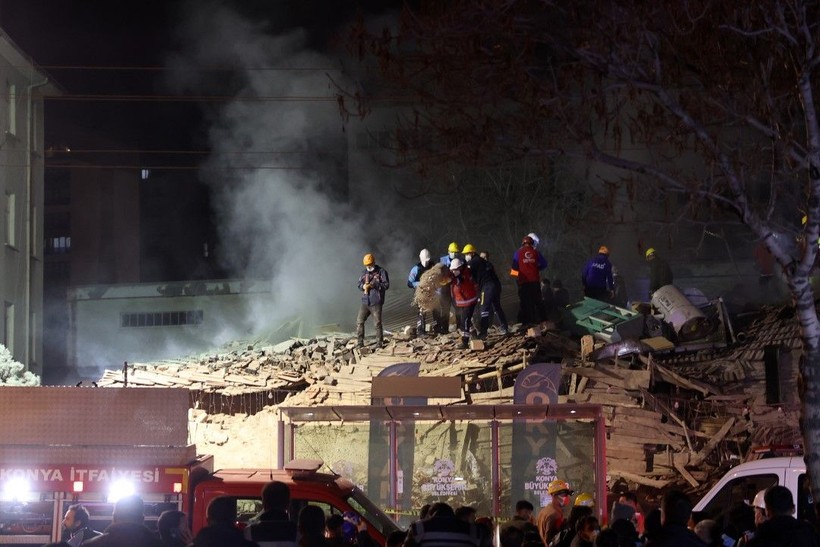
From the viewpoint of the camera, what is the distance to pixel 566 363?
18188 millimetres

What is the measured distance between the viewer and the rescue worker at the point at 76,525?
827cm

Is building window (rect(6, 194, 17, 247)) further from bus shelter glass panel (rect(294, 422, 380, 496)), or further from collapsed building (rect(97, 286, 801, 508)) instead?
bus shelter glass panel (rect(294, 422, 380, 496))

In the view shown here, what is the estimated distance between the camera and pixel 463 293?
19.2 meters

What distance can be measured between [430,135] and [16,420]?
4642 millimetres

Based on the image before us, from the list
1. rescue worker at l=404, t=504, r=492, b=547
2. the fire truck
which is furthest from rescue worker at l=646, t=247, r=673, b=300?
rescue worker at l=404, t=504, r=492, b=547

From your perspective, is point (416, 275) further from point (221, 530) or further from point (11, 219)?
point (221, 530)

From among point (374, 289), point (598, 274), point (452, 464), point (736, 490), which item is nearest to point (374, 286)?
point (374, 289)

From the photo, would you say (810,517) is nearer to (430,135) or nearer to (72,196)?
(430,135)

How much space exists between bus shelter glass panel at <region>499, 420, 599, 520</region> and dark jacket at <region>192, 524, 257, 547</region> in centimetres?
782

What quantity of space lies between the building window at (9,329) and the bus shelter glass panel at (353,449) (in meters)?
14.1

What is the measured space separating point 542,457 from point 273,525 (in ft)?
25.4

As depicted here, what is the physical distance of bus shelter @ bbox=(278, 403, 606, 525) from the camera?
41.9 feet

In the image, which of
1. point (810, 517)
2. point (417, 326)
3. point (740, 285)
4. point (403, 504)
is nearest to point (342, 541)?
point (810, 517)

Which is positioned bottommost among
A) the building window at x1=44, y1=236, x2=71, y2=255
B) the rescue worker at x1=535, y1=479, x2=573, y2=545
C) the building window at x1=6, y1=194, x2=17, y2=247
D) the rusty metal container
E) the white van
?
the rescue worker at x1=535, y1=479, x2=573, y2=545
